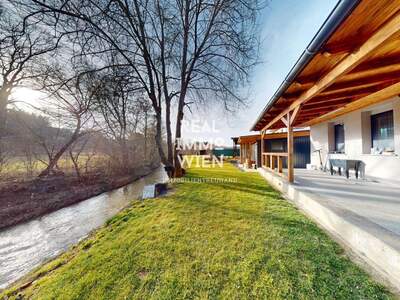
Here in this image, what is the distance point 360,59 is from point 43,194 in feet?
35.9

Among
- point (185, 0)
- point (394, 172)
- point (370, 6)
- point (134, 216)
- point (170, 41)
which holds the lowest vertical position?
point (134, 216)

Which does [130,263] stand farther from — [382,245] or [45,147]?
[45,147]

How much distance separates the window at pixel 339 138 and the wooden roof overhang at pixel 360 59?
6.37 feet

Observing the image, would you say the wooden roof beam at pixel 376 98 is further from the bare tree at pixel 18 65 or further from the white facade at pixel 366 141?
the bare tree at pixel 18 65

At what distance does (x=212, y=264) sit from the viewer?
Answer: 2.04 m

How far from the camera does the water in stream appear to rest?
10.3ft

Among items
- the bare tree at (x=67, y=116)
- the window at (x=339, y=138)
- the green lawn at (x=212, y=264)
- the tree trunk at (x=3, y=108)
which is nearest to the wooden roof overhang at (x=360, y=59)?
the window at (x=339, y=138)

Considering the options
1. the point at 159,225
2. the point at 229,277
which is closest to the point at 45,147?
the point at 159,225

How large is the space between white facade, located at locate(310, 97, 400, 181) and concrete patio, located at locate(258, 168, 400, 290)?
336 millimetres

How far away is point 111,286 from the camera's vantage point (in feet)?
6.13

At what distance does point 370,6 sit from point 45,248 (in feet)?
21.5

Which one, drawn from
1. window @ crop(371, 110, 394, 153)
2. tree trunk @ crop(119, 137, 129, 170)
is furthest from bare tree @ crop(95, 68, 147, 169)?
window @ crop(371, 110, 394, 153)

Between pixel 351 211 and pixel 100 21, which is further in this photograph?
pixel 100 21

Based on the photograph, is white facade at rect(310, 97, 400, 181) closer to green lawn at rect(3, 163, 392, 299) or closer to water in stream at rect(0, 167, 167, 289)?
green lawn at rect(3, 163, 392, 299)
